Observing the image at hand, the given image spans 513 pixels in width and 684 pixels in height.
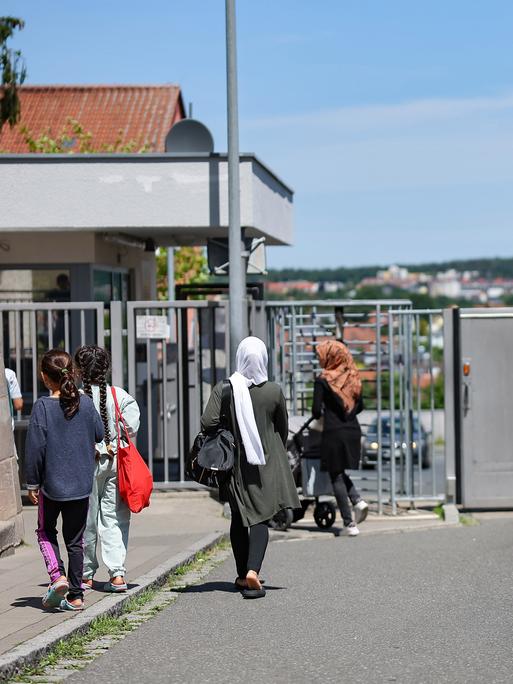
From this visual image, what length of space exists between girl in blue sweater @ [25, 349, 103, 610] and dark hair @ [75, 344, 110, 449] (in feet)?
1.70

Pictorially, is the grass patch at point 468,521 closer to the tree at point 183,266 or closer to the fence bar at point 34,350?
the fence bar at point 34,350

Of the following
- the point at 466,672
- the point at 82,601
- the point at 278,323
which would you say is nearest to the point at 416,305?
the point at 278,323

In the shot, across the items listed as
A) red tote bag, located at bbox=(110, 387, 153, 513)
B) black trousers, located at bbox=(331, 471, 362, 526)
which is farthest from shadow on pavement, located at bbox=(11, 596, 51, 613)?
black trousers, located at bbox=(331, 471, 362, 526)

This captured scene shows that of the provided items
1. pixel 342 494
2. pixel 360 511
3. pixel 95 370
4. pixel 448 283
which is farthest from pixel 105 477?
pixel 448 283

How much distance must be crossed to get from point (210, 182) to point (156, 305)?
1698mm

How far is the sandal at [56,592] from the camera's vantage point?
28.3 feet

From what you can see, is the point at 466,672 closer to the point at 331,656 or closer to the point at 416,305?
the point at 331,656

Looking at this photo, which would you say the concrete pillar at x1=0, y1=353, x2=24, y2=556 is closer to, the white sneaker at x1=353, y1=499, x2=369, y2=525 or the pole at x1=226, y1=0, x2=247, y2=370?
the pole at x1=226, y1=0, x2=247, y2=370

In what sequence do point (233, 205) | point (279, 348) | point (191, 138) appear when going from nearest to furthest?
point (233, 205) < point (279, 348) < point (191, 138)

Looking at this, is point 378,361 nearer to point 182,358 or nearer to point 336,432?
point 336,432

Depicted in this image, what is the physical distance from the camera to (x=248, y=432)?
9.77m

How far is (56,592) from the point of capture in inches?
340

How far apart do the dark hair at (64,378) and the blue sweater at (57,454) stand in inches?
2.0

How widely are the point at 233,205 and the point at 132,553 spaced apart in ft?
15.1
